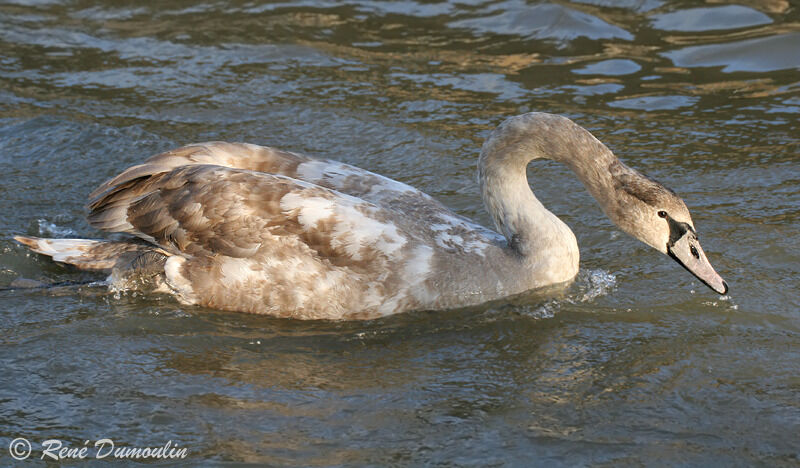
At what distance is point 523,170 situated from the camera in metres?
7.01

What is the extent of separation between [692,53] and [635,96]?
1.35 m

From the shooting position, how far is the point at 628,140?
931 centimetres

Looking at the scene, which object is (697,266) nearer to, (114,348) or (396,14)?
(114,348)

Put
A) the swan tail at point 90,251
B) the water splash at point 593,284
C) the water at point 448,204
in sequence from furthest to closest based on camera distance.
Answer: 1. the swan tail at point 90,251
2. the water splash at point 593,284
3. the water at point 448,204

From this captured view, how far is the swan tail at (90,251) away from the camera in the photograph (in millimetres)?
7117

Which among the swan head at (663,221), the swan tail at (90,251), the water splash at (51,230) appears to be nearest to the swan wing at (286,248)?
the swan tail at (90,251)

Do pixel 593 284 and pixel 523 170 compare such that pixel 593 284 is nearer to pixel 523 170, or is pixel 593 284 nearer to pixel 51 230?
pixel 523 170

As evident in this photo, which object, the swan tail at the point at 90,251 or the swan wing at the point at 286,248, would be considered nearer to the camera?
the swan wing at the point at 286,248

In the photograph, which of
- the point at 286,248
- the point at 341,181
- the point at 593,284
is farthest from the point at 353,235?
the point at 593,284

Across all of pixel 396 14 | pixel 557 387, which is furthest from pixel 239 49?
pixel 557 387

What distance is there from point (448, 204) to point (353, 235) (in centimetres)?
190

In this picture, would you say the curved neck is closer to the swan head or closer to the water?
the swan head

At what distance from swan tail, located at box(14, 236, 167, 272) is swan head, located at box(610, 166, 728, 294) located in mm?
3123

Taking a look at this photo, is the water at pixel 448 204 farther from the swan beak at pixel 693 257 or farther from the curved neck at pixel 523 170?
the curved neck at pixel 523 170
